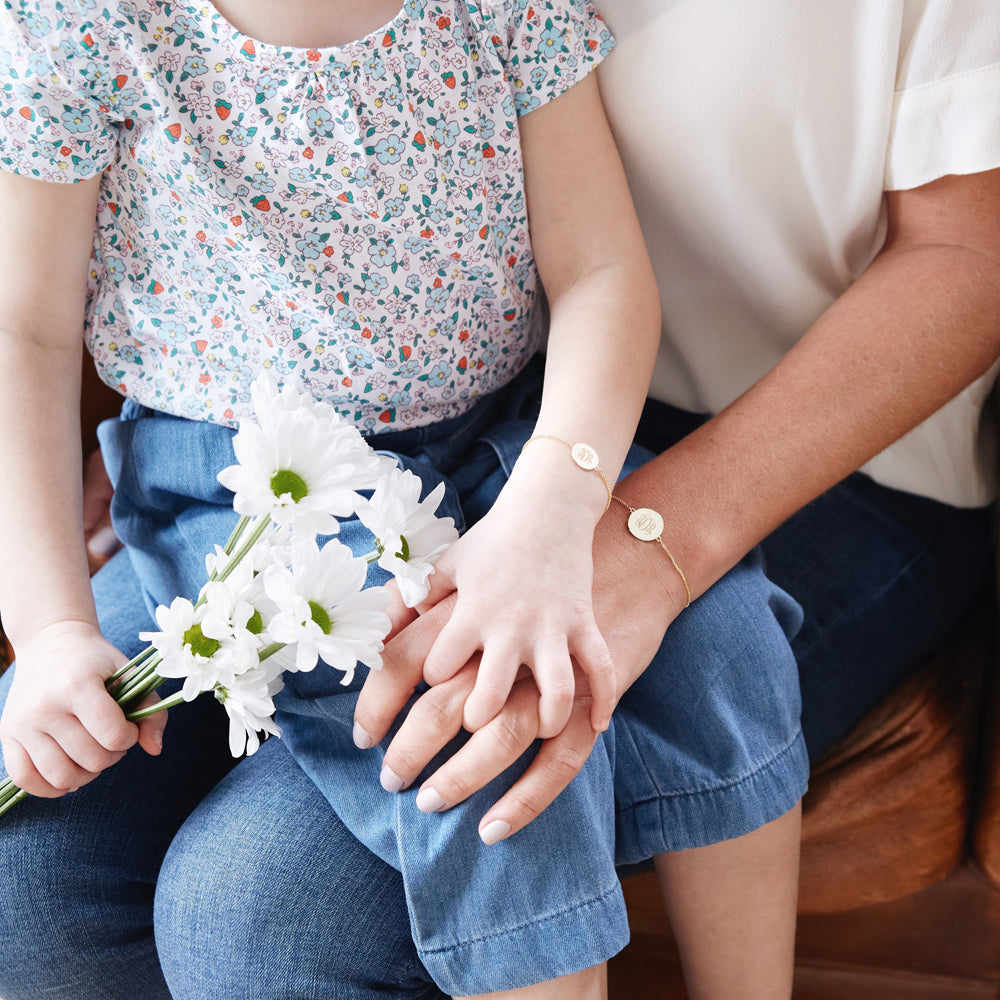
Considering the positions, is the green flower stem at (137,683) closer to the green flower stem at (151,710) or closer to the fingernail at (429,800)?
the green flower stem at (151,710)

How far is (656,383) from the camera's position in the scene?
3.55 ft

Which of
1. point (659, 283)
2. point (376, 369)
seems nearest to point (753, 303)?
point (659, 283)

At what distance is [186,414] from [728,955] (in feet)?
2.35

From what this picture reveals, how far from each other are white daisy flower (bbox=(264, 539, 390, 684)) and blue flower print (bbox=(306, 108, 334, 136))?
0.40 meters

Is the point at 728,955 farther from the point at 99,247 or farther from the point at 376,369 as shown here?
the point at 99,247

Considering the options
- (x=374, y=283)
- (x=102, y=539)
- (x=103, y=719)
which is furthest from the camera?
(x=102, y=539)

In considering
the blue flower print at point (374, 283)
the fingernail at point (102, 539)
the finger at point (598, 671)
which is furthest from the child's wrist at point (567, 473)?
the fingernail at point (102, 539)

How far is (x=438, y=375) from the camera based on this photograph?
91cm

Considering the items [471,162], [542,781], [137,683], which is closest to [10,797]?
[137,683]

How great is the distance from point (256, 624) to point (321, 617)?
4cm

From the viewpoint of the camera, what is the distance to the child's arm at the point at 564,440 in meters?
0.67

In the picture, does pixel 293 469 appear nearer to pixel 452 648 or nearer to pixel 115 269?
pixel 452 648

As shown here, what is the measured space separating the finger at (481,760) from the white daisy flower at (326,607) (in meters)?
0.14

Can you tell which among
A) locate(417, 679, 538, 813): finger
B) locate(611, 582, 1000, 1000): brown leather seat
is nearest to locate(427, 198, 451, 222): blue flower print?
locate(417, 679, 538, 813): finger
